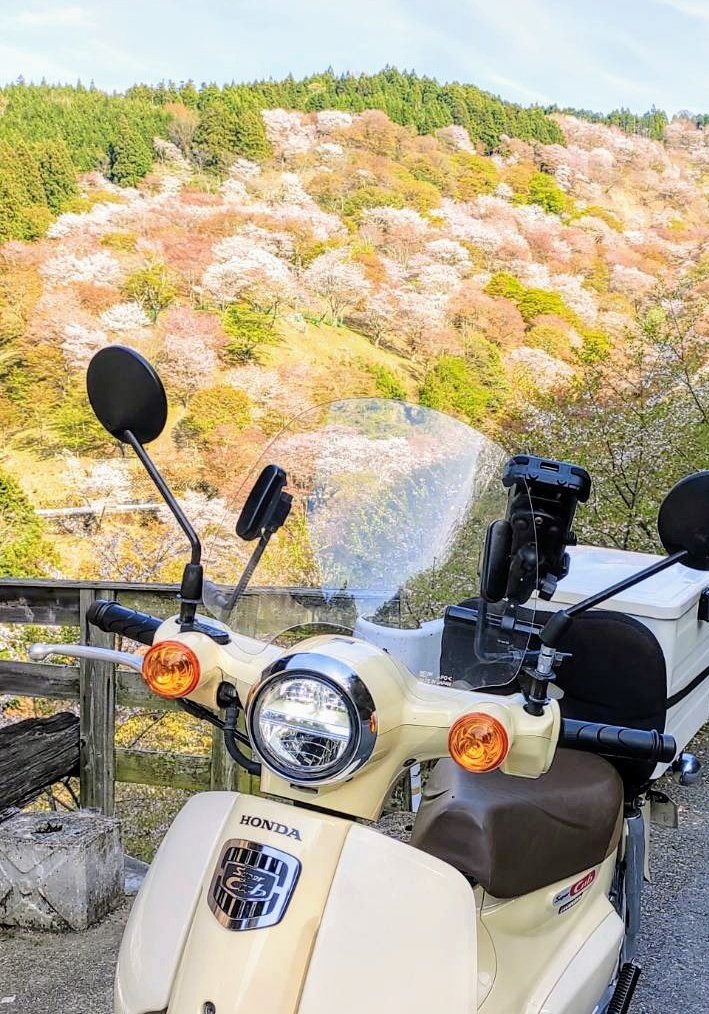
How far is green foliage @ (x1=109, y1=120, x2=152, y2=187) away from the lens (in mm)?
12664

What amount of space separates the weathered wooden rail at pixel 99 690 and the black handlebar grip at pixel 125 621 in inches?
54.4

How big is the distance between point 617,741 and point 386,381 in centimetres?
953

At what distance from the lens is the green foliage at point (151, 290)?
11.9 metres

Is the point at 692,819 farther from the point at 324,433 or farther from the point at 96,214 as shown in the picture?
the point at 96,214

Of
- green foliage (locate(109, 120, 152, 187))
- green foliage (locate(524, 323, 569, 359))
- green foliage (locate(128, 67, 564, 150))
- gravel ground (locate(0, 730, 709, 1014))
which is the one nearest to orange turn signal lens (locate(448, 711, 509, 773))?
gravel ground (locate(0, 730, 709, 1014))

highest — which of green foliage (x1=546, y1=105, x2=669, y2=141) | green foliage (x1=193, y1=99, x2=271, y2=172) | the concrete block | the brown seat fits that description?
green foliage (x1=546, y1=105, x2=669, y2=141)

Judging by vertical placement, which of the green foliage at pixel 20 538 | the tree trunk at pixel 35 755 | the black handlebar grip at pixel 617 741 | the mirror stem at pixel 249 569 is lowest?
the green foliage at pixel 20 538

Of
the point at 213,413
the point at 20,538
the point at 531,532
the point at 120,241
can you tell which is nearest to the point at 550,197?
the point at 213,413

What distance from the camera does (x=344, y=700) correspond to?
127 centimetres

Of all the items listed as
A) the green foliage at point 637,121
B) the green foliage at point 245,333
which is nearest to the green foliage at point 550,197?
the green foliage at point 637,121

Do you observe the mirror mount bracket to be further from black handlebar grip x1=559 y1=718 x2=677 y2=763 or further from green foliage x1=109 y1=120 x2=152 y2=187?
green foliage x1=109 y1=120 x2=152 y2=187

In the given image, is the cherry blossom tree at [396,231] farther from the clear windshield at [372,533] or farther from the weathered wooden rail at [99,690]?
the clear windshield at [372,533]

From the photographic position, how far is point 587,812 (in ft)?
6.13

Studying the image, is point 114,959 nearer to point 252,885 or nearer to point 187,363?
point 252,885
